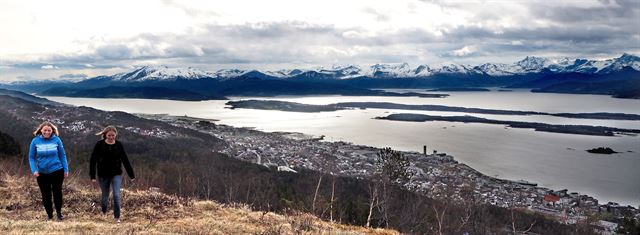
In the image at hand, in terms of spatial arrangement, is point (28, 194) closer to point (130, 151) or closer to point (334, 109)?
point (130, 151)

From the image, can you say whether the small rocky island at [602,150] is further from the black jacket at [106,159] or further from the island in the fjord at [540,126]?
the black jacket at [106,159]

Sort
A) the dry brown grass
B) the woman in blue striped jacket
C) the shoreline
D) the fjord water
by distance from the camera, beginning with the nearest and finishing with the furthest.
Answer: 1. the dry brown grass
2. the woman in blue striped jacket
3. the shoreline
4. the fjord water

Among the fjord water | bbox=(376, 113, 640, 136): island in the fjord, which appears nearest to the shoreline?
the fjord water

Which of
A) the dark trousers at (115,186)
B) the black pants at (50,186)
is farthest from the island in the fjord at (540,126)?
the black pants at (50,186)

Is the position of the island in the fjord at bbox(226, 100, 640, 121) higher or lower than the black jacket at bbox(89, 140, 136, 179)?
lower

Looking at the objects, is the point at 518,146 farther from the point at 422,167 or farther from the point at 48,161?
the point at 48,161

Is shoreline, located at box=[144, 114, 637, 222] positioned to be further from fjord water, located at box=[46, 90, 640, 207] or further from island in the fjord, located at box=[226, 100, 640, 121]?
island in the fjord, located at box=[226, 100, 640, 121]

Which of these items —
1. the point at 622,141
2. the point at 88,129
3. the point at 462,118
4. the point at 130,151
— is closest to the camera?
the point at 130,151

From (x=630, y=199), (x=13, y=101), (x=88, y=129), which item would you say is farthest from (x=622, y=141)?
(x=13, y=101)
